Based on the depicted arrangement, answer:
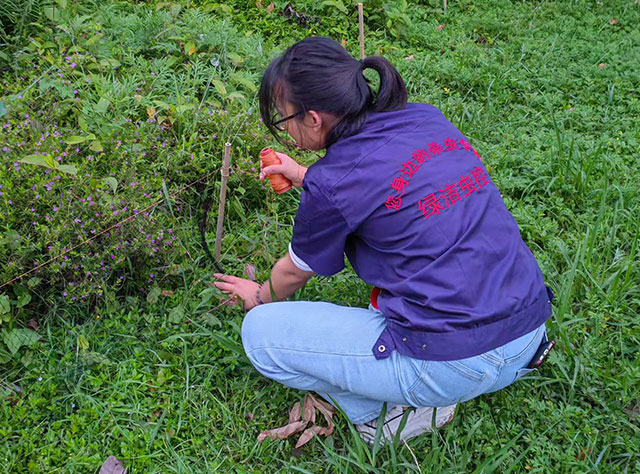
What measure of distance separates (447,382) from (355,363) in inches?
11.5

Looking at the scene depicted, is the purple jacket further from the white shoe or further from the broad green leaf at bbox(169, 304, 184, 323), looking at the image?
the broad green leaf at bbox(169, 304, 184, 323)

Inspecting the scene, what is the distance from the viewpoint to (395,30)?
435cm

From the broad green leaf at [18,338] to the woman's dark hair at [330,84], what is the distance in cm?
132

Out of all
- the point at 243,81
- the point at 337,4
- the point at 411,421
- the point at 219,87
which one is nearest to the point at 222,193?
the point at 219,87

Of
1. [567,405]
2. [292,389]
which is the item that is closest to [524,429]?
[567,405]

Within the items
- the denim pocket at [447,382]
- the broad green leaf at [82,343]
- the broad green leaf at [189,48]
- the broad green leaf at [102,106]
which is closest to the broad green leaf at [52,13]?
the broad green leaf at [189,48]

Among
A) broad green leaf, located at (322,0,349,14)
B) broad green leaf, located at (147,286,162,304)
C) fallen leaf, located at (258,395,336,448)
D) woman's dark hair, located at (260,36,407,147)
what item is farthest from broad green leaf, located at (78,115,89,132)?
broad green leaf, located at (322,0,349,14)

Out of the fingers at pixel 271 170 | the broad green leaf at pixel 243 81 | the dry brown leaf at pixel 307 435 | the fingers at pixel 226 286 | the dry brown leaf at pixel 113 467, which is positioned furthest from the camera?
the broad green leaf at pixel 243 81

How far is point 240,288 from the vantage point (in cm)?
252

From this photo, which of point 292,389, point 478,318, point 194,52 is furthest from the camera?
point 194,52

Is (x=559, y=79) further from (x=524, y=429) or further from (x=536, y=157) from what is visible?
(x=524, y=429)

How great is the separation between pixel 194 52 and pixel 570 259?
7.62 feet

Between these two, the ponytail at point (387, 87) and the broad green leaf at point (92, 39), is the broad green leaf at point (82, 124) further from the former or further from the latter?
the ponytail at point (387, 87)

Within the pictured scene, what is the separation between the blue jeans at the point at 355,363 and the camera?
1905 mm
